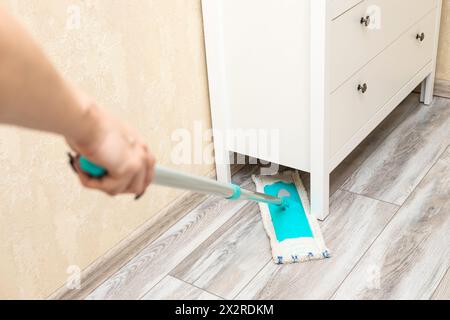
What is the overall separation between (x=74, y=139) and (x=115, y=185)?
8 centimetres

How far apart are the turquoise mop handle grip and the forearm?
59mm

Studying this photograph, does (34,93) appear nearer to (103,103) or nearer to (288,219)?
(103,103)

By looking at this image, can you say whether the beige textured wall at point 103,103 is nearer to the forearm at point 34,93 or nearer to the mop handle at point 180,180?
the mop handle at point 180,180

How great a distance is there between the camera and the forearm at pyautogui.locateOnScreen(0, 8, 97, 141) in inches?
19.4

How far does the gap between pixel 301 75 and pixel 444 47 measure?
100cm

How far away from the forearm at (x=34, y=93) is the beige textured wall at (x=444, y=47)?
75.8 inches

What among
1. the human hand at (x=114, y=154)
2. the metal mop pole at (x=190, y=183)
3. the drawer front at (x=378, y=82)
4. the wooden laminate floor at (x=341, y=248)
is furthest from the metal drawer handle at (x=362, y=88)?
the human hand at (x=114, y=154)

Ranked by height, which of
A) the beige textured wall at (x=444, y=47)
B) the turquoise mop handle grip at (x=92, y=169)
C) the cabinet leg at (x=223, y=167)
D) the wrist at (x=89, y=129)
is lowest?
the cabinet leg at (x=223, y=167)

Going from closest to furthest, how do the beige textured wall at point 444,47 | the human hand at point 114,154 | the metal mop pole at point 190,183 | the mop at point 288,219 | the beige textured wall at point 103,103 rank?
the human hand at point 114,154 → the metal mop pole at point 190,183 → the beige textured wall at point 103,103 → the mop at point 288,219 → the beige textured wall at point 444,47

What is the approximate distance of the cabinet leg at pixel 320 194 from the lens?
1605mm

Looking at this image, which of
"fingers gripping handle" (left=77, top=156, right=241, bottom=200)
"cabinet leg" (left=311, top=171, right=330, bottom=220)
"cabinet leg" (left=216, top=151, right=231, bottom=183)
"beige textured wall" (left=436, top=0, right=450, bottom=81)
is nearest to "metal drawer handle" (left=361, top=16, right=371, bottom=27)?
"cabinet leg" (left=311, top=171, right=330, bottom=220)

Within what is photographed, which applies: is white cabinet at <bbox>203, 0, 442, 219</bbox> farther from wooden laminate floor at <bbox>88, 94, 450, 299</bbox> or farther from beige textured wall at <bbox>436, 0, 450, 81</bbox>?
beige textured wall at <bbox>436, 0, 450, 81</bbox>
